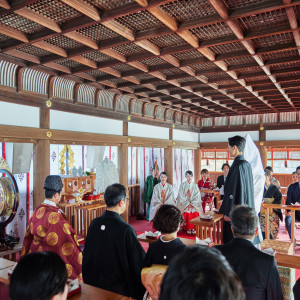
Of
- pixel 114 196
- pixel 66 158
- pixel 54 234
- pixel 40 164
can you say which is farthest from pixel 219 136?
pixel 54 234

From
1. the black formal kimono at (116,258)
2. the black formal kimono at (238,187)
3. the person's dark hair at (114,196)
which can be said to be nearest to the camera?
the black formal kimono at (116,258)

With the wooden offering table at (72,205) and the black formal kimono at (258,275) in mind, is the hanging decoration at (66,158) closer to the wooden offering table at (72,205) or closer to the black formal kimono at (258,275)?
the wooden offering table at (72,205)

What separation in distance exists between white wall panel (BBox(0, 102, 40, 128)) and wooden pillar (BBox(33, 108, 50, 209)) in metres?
0.11

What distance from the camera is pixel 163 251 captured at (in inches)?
80.8

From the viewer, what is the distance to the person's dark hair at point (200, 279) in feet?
2.37

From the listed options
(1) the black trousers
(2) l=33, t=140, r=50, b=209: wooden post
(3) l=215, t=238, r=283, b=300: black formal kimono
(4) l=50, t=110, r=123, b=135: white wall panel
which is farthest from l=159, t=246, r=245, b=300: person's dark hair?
(4) l=50, t=110, r=123, b=135: white wall panel

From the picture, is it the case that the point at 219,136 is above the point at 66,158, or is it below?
above

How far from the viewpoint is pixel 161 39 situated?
10.9ft

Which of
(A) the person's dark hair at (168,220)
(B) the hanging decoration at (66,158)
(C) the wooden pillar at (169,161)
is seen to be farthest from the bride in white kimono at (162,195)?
(A) the person's dark hair at (168,220)

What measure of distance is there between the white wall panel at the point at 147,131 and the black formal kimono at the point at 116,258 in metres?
4.59

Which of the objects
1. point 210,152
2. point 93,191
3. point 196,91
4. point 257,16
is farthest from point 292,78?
point 210,152

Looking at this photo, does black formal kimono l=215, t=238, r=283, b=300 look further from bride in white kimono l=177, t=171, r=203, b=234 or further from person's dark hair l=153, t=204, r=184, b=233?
bride in white kimono l=177, t=171, r=203, b=234

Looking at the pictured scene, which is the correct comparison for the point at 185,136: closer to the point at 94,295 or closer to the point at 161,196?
the point at 161,196

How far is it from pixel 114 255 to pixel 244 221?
1.09m
